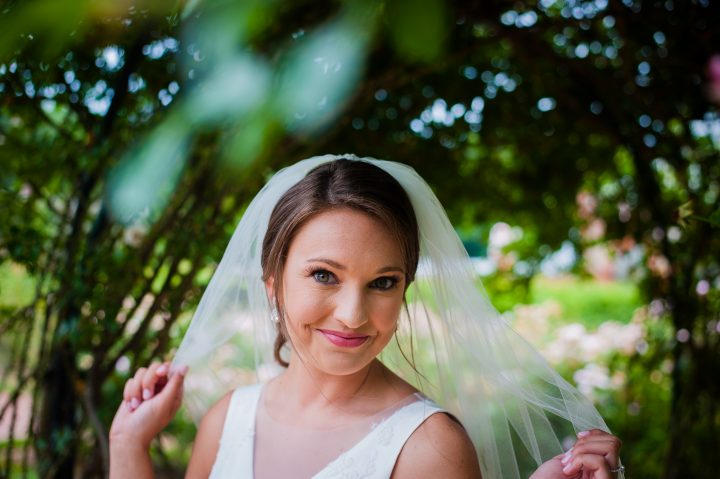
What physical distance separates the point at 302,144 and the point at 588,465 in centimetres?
176

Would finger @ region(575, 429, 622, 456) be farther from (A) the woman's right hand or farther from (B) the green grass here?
(B) the green grass

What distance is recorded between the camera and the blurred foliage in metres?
0.78

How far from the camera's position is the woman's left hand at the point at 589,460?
154 cm

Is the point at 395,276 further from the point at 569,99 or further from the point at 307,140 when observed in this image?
the point at 569,99

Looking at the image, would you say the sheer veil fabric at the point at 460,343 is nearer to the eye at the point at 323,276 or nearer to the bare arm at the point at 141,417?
the bare arm at the point at 141,417

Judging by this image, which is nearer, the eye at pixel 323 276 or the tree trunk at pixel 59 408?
the eye at pixel 323 276

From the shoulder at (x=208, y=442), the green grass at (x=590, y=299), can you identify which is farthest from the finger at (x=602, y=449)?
the green grass at (x=590, y=299)

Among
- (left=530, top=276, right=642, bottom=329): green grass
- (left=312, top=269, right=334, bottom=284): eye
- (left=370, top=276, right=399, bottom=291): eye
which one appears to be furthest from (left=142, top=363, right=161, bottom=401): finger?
(left=530, top=276, right=642, bottom=329): green grass

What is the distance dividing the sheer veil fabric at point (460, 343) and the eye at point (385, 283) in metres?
0.23

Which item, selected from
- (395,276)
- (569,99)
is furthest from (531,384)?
(569,99)

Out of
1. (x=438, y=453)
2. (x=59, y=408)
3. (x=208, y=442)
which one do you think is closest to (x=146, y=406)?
(x=208, y=442)

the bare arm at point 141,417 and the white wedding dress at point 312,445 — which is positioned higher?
the bare arm at point 141,417

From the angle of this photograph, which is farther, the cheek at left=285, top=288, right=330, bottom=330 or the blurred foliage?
the cheek at left=285, top=288, right=330, bottom=330

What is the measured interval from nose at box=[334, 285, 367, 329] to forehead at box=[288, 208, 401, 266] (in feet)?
0.23
